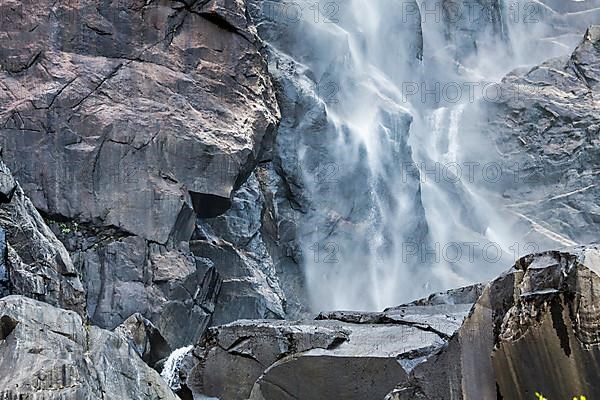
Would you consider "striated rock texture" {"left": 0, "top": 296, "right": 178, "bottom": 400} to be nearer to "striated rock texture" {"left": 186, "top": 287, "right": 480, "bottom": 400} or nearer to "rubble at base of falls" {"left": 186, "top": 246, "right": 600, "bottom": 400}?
"striated rock texture" {"left": 186, "top": 287, "right": 480, "bottom": 400}

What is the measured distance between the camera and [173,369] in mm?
15305

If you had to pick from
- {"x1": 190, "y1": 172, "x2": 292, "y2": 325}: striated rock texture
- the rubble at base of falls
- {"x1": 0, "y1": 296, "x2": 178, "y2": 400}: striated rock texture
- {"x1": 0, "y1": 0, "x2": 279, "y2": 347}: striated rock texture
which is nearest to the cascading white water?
{"x1": 190, "y1": 172, "x2": 292, "y2": 325}: striated rock texture

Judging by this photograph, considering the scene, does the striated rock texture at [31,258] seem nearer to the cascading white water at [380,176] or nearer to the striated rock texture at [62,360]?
the striated rock texture at [62,360]

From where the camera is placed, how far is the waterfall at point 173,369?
13927mm

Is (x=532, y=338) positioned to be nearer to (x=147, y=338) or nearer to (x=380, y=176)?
(x=147, y=338)

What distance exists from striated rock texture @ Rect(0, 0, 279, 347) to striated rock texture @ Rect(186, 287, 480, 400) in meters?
5.70

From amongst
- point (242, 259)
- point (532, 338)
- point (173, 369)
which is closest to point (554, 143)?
point (242, 259)

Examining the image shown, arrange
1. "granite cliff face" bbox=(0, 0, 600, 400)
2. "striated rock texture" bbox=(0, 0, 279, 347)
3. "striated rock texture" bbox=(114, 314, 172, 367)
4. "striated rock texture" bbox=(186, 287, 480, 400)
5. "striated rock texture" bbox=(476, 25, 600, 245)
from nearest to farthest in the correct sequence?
1. "granite cliff face" bbox=(0, 0, 600, 400)
2. "striated rock texture" bbox=(186, 287, 480, 400)
3. "striated rock texture" bbox=(114, 314, 172, 367)
4. "striated rock texture" bbox=(0, 0, 279, 347)
5. "striated rock texture" bbox=(476, 25, 600, 245)

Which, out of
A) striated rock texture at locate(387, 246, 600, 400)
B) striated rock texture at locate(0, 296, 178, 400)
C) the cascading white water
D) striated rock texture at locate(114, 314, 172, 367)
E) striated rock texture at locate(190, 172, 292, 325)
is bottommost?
striated rock texture at locate(0, 296, 178, 400)

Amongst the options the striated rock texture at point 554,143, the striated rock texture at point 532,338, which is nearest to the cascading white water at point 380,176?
the striated rock texture at point 554,143

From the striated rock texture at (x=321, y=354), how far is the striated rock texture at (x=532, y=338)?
2816 mm

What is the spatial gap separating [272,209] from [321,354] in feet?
47.6

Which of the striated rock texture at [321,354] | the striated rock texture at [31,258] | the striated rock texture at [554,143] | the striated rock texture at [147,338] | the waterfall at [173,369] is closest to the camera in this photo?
the striated rock texture at [321,354]

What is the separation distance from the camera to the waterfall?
1393 cm
